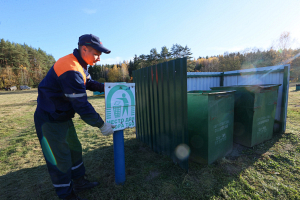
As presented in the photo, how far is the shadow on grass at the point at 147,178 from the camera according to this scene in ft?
7.20

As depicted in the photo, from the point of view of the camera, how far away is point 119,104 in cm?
210

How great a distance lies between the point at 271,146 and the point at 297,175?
3.82 ft

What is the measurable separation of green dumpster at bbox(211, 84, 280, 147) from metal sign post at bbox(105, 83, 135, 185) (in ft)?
9.07

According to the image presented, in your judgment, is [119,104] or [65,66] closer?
[65,66]

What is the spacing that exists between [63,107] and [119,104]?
2.27 feet

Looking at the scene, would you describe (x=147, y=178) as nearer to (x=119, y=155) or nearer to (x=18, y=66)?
(x=119, y=155)

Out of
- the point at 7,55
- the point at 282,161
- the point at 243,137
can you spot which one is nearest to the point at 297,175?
the point at 282,161

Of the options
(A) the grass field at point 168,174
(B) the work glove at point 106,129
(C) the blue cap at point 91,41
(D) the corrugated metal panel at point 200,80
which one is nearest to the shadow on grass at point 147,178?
(A) the grass field at point 168,174

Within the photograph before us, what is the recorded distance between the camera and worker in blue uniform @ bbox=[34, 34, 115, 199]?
1702mm

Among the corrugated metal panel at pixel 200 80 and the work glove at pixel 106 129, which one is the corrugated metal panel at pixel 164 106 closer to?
the work glove at pixel 106 129

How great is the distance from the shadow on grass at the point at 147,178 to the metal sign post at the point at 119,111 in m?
0.28

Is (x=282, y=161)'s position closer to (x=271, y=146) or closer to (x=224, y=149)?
(x=271, y=146)

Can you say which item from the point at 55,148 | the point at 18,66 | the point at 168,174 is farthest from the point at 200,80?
the point at 18,66

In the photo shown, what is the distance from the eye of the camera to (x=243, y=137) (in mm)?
3578
